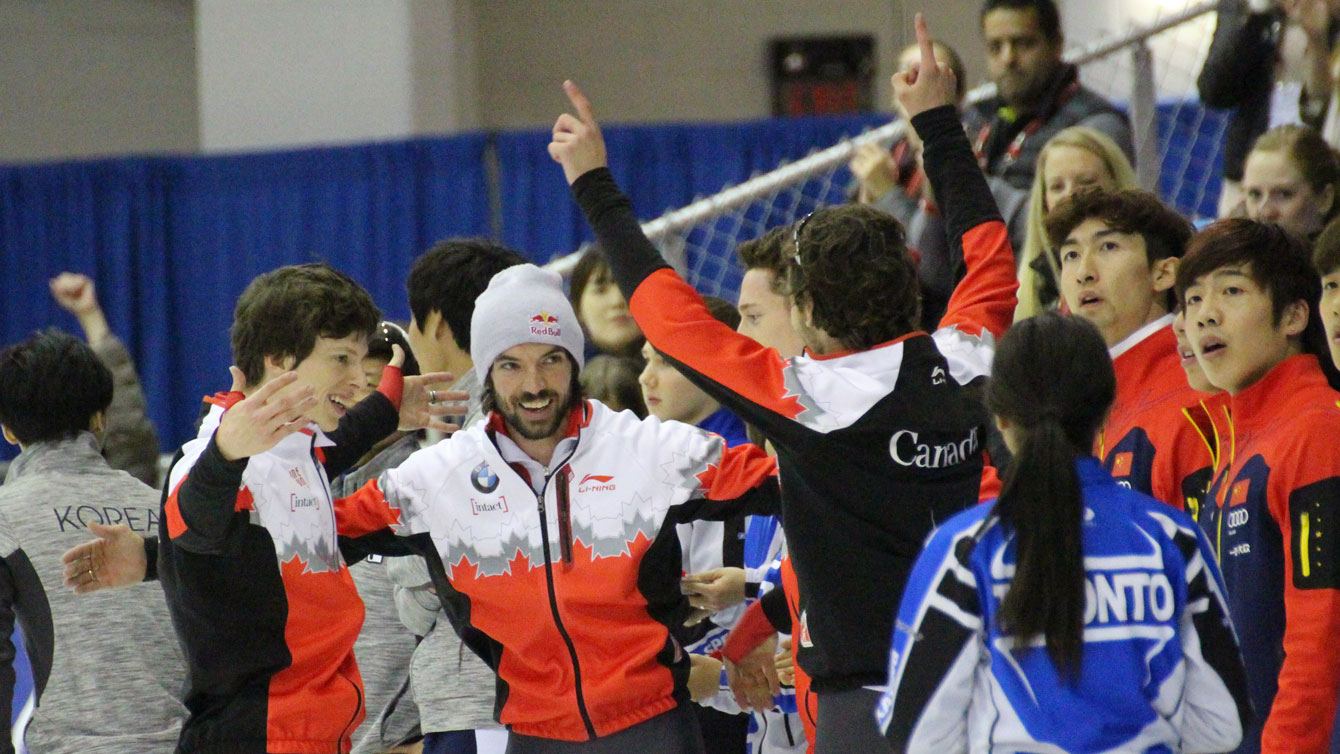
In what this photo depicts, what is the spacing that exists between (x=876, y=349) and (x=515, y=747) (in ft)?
3.45

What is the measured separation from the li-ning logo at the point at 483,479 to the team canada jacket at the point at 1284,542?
143cm

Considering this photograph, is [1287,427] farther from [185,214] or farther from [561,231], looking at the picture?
[185,214]

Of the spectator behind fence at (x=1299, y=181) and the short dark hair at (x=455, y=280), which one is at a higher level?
the spectator behind fence at (x=1299, y=181)

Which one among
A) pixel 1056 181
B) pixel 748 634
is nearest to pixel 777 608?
pixel 748 634

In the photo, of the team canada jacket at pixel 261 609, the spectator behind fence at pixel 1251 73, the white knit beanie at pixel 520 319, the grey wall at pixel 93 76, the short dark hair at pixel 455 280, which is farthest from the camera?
the grey wall at pixel 93 76

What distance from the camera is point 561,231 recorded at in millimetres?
9352

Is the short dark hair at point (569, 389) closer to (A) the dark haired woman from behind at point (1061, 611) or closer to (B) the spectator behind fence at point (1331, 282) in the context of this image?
(A) the dark haired woman from behind at point (1061, 611)

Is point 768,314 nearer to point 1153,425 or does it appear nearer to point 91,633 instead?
point 1153,425

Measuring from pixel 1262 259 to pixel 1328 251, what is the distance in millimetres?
124

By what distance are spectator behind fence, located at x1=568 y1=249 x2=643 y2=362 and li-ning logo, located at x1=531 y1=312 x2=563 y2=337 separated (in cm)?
176

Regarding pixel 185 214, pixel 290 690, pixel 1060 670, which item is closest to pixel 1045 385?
pixel 1060 670

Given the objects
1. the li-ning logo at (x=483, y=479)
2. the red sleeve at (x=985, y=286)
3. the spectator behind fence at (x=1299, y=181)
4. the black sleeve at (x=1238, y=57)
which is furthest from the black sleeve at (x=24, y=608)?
the black sleeve at (x=1238, y=57)

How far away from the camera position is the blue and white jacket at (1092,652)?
2246 millimetres

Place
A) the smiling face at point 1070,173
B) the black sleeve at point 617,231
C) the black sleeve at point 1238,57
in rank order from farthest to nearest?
the black sleeve at point 1238,57
the smiling face at point 1070,173
the black sleeve at point 617,231
